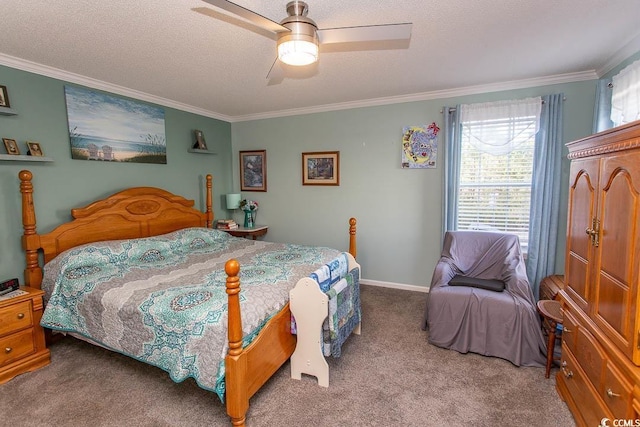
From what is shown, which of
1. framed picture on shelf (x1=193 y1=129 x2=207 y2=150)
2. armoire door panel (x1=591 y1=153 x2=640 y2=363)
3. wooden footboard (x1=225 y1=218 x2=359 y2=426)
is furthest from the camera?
framed picture on shelf (x1=193 y1=129 x2=207 y2=150)

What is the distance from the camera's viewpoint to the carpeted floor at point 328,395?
1.92m

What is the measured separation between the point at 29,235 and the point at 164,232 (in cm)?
125

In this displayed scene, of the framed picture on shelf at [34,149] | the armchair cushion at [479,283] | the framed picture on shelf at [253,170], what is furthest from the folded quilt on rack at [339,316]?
the framed picture on shelf at [34,149]

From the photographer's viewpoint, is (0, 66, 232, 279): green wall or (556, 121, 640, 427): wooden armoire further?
(0, 66, 232, 279): green wall

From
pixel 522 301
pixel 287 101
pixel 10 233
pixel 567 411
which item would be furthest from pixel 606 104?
pixel 10 233

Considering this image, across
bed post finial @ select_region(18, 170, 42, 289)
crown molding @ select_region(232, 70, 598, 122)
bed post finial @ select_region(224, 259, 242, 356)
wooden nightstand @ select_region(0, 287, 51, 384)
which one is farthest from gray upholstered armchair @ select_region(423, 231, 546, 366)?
bed post finial @ select_region(18, 170, 42, 289)

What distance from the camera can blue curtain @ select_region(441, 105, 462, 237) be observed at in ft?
11.8

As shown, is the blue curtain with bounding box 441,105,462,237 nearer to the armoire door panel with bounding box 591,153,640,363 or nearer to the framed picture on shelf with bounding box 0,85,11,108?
the armoire door panel with bounding box 591,153,640,363

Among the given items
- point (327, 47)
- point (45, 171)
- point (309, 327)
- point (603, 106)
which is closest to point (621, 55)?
point (603, 106)

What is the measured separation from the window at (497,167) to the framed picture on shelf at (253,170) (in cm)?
282

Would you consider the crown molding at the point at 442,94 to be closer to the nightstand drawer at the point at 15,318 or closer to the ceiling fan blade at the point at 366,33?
the ceiling fan blade at the point at 366,33

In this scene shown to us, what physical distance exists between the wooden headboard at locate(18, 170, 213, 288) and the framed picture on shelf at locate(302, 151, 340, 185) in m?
1.37

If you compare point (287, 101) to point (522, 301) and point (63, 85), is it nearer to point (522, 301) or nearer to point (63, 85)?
point (63, 85)

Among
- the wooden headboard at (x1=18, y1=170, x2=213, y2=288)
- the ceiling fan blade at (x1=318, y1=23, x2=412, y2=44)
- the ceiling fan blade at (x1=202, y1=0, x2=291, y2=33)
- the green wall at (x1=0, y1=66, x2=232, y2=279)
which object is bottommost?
the wooden headboard at (x1=18, y1=170, x2=213, y2=288)
